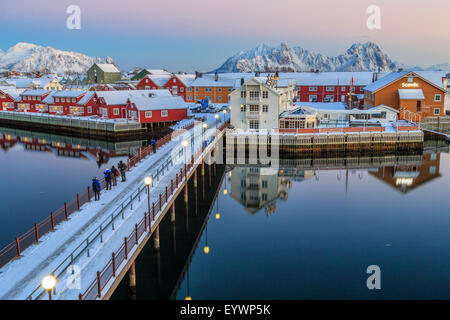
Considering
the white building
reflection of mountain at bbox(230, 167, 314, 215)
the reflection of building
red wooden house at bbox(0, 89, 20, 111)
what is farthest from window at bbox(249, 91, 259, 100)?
red wooden house at bbox(0, 89, 20, 111)

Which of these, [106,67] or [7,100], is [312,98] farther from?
[7,100]

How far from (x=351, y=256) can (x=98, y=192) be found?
15.2m

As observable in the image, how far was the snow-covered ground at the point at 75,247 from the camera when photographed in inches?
582

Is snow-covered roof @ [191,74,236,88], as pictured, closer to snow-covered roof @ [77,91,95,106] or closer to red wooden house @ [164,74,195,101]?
red wooden house @ [164,74,195,101]

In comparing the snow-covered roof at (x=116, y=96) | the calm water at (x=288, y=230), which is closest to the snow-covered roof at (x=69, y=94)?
the snow-covered roof at (x=116, y=96)

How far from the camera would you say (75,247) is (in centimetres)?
1781

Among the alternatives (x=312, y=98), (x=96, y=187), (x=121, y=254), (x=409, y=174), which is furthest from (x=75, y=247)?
(x=312, y=98)

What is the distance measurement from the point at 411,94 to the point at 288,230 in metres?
43.2

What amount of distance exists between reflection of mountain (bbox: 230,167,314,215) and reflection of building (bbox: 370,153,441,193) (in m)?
7.54

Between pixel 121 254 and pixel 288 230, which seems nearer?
pixel 121 254

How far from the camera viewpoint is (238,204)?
110ft

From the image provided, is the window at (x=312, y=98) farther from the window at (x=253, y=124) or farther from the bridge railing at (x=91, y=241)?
the bridge railing at (x=91, y=241)
